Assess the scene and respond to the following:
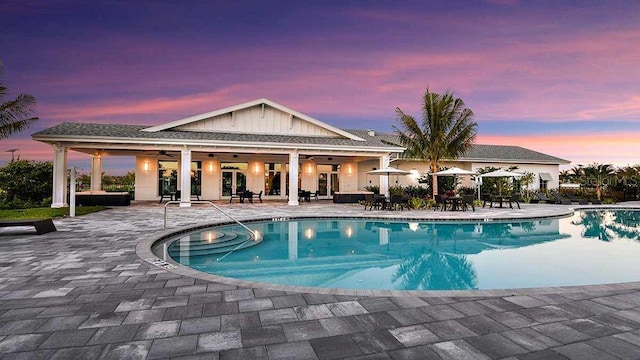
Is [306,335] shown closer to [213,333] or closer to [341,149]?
[213,333]

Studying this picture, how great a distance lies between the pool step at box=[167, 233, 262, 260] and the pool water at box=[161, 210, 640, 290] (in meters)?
0.03

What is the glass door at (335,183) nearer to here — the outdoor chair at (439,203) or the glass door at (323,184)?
the glass door at (323,184)

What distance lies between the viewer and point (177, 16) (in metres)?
16.7

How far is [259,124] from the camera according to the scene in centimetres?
2114

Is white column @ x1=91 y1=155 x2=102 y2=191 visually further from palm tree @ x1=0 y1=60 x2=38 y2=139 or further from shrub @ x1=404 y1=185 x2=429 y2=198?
shrub @ x1=404 y1=185 x2=429 y2=198

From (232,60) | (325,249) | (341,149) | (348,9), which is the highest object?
(348,9)

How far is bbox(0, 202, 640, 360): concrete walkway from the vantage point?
291 cm

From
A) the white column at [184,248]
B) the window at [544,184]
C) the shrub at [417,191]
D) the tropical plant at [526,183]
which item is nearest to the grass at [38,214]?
the white column at [184,248]

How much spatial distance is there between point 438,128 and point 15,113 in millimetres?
21369

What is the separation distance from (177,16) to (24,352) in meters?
17.6

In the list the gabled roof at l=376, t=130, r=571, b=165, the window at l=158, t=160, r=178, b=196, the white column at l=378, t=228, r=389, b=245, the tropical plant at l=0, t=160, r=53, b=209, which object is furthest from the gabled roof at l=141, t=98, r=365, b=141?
Answer: the white column at l=378, t=228, r=389, b=245

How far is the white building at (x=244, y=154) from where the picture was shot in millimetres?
17812

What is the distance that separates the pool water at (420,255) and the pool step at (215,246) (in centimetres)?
3

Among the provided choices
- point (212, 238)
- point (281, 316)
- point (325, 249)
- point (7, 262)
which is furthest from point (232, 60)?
point (281, 316)
